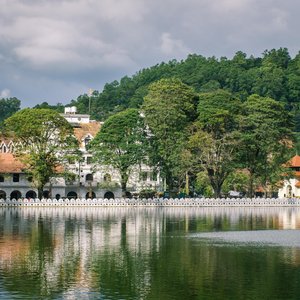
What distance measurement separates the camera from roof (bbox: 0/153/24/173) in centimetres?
11855

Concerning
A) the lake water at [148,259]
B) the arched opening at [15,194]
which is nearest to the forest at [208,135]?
the arched opening at [15,194]

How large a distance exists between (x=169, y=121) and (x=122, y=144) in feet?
26.8

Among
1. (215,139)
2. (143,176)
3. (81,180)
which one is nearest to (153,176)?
(143,176)

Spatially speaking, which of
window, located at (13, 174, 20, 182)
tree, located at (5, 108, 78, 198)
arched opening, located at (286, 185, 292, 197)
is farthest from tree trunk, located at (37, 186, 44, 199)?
arched opening, located at (286, 185, 292, 197)

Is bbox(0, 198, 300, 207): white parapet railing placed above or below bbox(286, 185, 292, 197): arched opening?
below

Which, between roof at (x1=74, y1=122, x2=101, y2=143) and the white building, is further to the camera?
roof at (x1=74, y1=122, x2=101, y2=143)

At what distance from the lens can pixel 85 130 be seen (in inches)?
5221

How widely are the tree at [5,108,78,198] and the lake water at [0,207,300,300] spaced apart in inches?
1149

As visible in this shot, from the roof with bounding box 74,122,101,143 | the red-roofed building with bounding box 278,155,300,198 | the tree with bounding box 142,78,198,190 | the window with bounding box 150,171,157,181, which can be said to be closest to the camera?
the tree with bounding box 142,78,198,190

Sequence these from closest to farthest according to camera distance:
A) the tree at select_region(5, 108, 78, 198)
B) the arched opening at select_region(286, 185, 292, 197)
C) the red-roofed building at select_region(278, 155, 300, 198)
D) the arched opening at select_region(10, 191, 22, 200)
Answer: the tree at select_region(5, 108, 78, 198) < the arched opening at select_region(10, 191, 22, 200) < the red-roofed building at select_region(278, 155, 300, 198) < the arched opening at select_region(286, 185, 292, 197)

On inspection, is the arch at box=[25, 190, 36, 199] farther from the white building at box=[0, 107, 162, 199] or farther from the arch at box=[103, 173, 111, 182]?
the arch at box=[103, 173, 111, 182]

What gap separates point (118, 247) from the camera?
2071 inches

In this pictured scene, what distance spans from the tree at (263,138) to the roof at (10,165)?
35.4m

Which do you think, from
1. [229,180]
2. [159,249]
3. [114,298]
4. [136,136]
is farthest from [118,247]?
[229,180]
